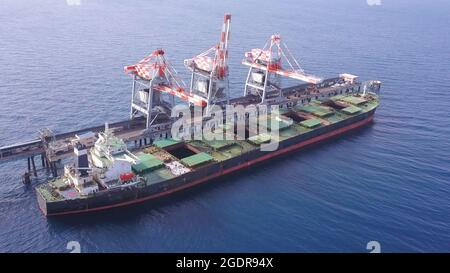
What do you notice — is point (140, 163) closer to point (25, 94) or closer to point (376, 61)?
point (25, 94)

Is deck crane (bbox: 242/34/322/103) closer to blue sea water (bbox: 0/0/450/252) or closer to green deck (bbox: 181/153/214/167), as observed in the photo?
blue sea water (bbox: 0/0/450/252)

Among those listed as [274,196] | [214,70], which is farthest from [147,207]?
[214,70]

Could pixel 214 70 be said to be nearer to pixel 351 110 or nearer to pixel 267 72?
pixel 267 72

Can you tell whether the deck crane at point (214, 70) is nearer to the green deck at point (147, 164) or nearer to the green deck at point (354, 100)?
the green deck at point (147, 164)

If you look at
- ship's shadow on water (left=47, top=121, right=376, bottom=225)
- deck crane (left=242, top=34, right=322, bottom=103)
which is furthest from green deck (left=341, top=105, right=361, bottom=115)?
ship's shadow on water (left=47, top=121, right=376, bottom=225)

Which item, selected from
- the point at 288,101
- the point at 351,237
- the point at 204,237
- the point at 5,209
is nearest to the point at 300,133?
the point at 288,101
